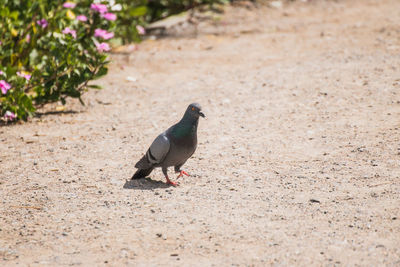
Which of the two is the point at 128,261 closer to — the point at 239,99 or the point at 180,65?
the point at 239,99

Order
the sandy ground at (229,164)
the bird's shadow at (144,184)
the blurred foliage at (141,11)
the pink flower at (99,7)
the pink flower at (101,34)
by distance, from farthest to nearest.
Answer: the blurred foliage at (141,11)
the pink flower at (101,34)
the pink flower at (99,7)
the bird's shadow at (144,184)
the sandy ground at (229,164)

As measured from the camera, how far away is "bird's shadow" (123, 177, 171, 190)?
4455 millimetres

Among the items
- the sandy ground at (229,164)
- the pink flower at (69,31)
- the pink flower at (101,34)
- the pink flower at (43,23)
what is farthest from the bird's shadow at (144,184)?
the pink flower at (43,23)

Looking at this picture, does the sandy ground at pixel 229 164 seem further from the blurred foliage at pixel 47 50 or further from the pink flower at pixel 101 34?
the pink flower at pixel 101 34

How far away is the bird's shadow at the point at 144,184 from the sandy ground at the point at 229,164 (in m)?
0.02

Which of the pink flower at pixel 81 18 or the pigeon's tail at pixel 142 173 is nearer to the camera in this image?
the pigeon's tail at pixel 142 173

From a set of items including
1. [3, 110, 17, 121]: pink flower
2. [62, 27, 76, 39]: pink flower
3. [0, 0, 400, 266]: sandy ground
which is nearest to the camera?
[0, 0, 400, 266]: sandy ground

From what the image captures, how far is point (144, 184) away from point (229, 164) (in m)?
0.77

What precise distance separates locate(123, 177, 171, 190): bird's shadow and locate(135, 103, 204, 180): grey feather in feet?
0.68

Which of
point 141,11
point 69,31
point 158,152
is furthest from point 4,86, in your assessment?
point 141,11

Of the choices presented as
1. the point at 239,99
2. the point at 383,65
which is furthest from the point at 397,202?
the point at 383,65

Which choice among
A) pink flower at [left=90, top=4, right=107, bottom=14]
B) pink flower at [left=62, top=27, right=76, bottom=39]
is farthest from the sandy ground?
pink flower at [left=90, top=4, right=107, bottom=14]

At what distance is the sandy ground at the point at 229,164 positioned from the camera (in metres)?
3.52

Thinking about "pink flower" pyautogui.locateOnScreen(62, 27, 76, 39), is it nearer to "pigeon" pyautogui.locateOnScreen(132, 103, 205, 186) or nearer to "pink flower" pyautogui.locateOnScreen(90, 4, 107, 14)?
"pink flower" pyautogui.locateOnScreen(90, 4, 107, 14)
